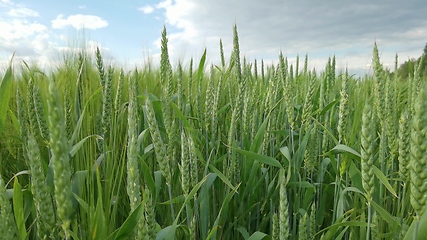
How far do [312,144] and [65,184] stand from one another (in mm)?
1042

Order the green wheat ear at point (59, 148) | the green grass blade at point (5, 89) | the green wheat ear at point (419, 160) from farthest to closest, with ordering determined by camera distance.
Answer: the green grass blade at point (5, 89), the green wheat ear at point (419, 160), the green wheat ear at point (59, 148)

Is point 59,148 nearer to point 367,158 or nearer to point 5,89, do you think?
point 367,158

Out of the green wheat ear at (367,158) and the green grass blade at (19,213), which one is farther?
the green grass blade at (19,213)

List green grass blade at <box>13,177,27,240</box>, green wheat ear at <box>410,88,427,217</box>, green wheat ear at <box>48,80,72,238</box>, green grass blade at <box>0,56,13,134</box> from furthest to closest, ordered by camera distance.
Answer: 1. green grass blade at <box>0,56,13,134</box>
2. green grass blade at <box>13,177,27,240</box>
3. green wheat ear at <box>410,88,427,217</box>
4. green wheat ear at <box>48,80,72,238</box>

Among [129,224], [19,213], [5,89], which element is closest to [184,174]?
[129,224]

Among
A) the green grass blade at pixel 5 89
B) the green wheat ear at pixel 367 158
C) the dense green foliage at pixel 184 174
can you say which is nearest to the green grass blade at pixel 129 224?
the dense green foliage at pixel 184 174

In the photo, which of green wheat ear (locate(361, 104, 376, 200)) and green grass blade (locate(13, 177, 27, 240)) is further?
green grass blade (locate(13, 177, 27, 240))

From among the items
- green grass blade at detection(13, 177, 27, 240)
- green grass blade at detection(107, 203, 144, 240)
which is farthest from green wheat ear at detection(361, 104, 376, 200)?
green grass blade at detection(13, 177, 27, 240)

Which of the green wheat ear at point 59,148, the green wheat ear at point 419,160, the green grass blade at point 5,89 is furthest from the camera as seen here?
the green grass blade at point 5,89

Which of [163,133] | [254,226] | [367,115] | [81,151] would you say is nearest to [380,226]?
[254,226]

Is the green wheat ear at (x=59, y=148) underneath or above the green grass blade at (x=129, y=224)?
above

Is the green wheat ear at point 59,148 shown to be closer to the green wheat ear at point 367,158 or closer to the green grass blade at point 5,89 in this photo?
the green wheat ear at point 367,158

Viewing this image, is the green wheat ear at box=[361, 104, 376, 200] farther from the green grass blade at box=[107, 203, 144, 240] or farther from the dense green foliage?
the green grass blade at box=[107, 203, 144, 240]

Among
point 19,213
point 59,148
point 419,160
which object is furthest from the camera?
point 19,213
